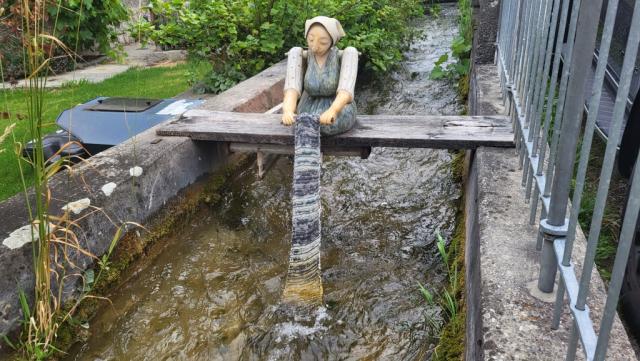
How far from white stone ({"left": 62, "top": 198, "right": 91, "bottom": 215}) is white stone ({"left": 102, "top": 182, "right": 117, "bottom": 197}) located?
5.8 inches

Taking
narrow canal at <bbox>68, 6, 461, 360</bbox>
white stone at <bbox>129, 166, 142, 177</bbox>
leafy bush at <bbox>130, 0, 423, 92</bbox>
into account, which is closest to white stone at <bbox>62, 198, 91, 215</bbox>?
white stone at <bbox>129, 166, 142, 177</bbox>

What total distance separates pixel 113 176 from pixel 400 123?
80.8 inches

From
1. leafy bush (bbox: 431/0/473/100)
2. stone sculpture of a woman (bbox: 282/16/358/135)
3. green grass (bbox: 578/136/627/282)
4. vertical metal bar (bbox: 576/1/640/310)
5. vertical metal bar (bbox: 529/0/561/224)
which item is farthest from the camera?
leafy bush (bbox: 431/0/473/100)

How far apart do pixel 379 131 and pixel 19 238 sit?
2327 millimetres

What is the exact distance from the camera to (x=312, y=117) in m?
3.33

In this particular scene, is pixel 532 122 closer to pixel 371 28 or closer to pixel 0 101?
pixel 371 28

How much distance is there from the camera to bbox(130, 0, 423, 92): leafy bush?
5.61 meters

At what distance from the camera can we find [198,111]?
431cm

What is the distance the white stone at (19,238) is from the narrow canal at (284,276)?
610 millimetres

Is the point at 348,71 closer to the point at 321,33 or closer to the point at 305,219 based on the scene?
the point at 321,33

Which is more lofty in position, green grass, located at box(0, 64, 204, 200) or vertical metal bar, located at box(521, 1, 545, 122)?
vertical metal bar, located at box(521, 1, 545, 122)

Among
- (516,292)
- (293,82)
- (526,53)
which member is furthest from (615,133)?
(293,82)

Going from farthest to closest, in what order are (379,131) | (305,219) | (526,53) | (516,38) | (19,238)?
(379,131) < (516,38) < (305,219) < (526,53) < (19,238)

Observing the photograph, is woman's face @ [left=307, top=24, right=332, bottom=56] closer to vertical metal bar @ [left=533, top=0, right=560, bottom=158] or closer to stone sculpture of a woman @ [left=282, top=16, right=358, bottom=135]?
stone sculpture of a woman @ [left=282, top=16, right=358, bottom=135]
